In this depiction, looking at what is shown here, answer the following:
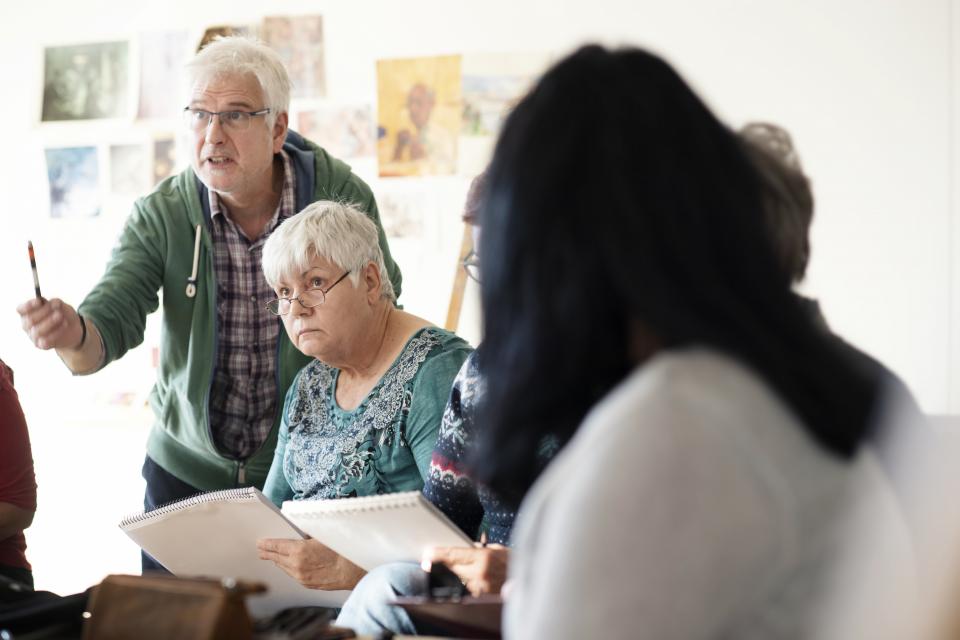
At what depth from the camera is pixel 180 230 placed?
87.2 inches

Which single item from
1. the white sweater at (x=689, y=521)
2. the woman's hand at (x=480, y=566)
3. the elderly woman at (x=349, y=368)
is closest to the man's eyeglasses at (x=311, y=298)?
the elderly woman at (x=349, y=368)

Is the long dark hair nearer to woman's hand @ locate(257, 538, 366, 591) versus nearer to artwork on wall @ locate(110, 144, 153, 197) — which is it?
woman's hand @ locate(257, 538, 366, 591)

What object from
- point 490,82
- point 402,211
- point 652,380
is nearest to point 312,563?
point 652,380

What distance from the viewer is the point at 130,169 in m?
3.63

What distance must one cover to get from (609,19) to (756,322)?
2594mm

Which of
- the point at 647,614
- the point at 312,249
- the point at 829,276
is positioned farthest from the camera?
the point at 829,276

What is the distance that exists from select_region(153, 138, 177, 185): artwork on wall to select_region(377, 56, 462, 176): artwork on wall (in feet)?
2.40

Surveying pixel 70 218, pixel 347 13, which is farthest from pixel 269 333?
pixel 70 218

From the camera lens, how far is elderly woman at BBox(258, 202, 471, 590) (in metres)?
1.90

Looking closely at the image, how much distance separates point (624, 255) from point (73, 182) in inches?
131

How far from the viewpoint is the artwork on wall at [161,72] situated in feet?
11.6

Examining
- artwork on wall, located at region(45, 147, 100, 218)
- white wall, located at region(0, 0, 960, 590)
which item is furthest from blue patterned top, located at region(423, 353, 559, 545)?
artwork on wall, located at region(45, 147, 100, 218)

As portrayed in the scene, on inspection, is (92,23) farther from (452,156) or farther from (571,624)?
(571,624)

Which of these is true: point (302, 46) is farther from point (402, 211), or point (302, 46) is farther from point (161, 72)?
point (402, 211)
